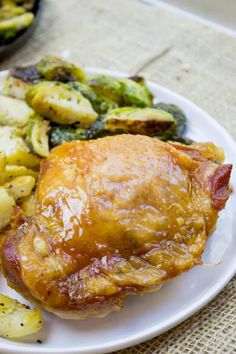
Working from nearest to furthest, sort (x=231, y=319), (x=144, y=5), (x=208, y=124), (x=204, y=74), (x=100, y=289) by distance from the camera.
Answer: (x=100, y=289), (x=231, y=319), (x=208, y=124), (x=204, y=74), (x=144, y=5)

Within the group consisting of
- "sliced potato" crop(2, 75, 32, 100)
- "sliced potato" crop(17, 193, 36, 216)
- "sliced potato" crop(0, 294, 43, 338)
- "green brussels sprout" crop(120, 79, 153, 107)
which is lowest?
"sliced potato" crop(0, 294, 43, 338)

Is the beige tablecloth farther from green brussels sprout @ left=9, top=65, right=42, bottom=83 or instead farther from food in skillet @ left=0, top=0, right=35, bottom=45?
green brussels sprout @ left=9, top=65, right=42, bottom=83

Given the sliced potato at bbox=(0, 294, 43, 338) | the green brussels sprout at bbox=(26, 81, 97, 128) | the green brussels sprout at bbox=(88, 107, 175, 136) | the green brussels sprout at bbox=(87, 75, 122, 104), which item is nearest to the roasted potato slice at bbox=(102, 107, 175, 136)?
the green brussels sprout at bbox=(88, 107, 175, 136)

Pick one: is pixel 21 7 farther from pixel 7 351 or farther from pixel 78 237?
pixel 7 351

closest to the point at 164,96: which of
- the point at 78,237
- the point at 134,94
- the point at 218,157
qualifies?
the point at 134,94

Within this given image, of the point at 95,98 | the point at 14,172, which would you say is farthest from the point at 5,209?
the point at 95,98

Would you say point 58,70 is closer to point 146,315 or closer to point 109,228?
point 109,228
